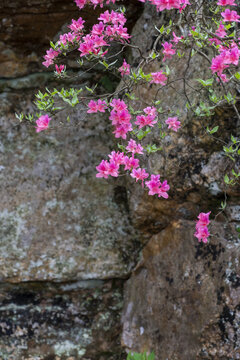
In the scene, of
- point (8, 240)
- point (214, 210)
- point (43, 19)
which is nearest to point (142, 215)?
point (214, 210)

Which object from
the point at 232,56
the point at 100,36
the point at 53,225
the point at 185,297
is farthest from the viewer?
the point at 53,225

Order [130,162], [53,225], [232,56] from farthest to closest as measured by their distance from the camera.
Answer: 1. [53,225]
2. [130,162]
3. [232,56]

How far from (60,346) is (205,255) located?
71cm

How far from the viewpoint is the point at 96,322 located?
1.68m

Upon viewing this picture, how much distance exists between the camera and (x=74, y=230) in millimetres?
1690

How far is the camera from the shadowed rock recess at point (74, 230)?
1533 mm

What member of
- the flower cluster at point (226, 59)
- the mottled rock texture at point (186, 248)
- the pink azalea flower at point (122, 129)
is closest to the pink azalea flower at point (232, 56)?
the flower cluster at point (226, 59)

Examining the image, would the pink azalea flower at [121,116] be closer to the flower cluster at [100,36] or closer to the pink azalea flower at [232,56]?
the flower cluster at [100,36]

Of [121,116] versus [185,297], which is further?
[185,297]

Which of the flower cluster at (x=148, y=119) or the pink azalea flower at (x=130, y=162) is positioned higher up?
the flower cluster at (x=148, y=119)

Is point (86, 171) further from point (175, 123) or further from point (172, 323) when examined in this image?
point (172, 323)

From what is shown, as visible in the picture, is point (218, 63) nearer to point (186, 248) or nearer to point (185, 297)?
point (186, 248)

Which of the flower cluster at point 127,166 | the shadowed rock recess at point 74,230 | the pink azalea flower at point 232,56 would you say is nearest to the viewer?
the pink azalea flower at point 232,56

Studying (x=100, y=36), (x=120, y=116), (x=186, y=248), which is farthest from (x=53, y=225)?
(x=100, y=36)
